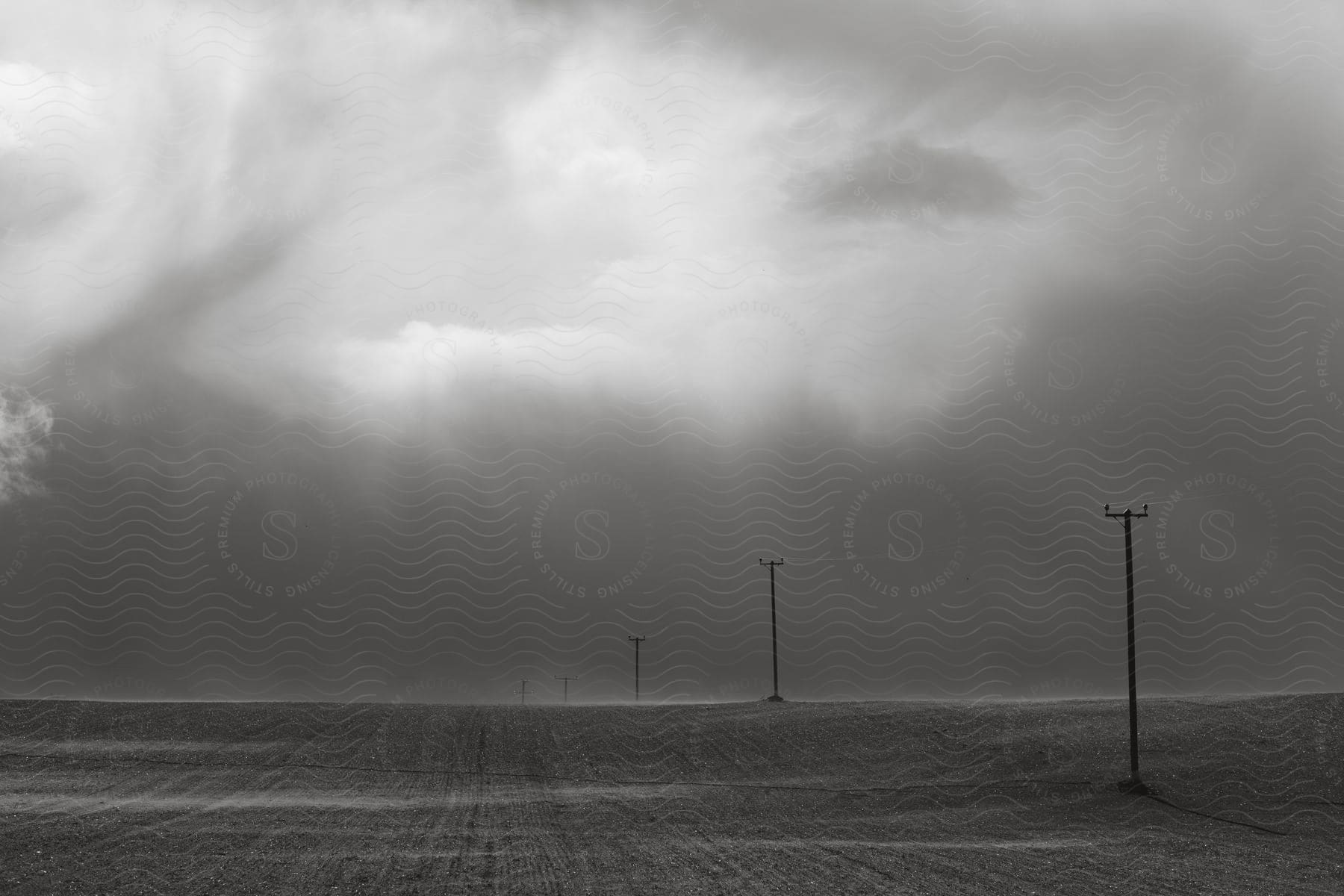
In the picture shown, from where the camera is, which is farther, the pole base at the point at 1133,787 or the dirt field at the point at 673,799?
the pole base at the point at 1133,787

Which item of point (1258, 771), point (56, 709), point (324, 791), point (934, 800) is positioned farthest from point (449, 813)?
point (56, 709)

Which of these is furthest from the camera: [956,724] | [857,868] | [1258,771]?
[956,724]

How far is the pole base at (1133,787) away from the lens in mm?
34938

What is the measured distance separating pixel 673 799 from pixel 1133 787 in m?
14.4

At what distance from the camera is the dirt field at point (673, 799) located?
21.4m

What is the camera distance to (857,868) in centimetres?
2203

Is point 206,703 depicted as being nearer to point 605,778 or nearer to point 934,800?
point 605,778

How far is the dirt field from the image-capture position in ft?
70.2

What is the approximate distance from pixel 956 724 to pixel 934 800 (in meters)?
13.4

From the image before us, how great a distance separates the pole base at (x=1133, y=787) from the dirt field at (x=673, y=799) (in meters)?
0.49

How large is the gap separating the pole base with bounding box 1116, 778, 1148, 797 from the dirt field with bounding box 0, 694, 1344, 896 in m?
0.49

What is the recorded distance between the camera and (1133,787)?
115 feet

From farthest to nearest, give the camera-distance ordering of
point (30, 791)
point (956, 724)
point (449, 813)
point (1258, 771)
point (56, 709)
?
point (56, 709) → point (956, 724) → point (1258, 771) → point (30, 791) → point (449, 813)

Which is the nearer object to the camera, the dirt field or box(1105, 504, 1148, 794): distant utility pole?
the dirt field
